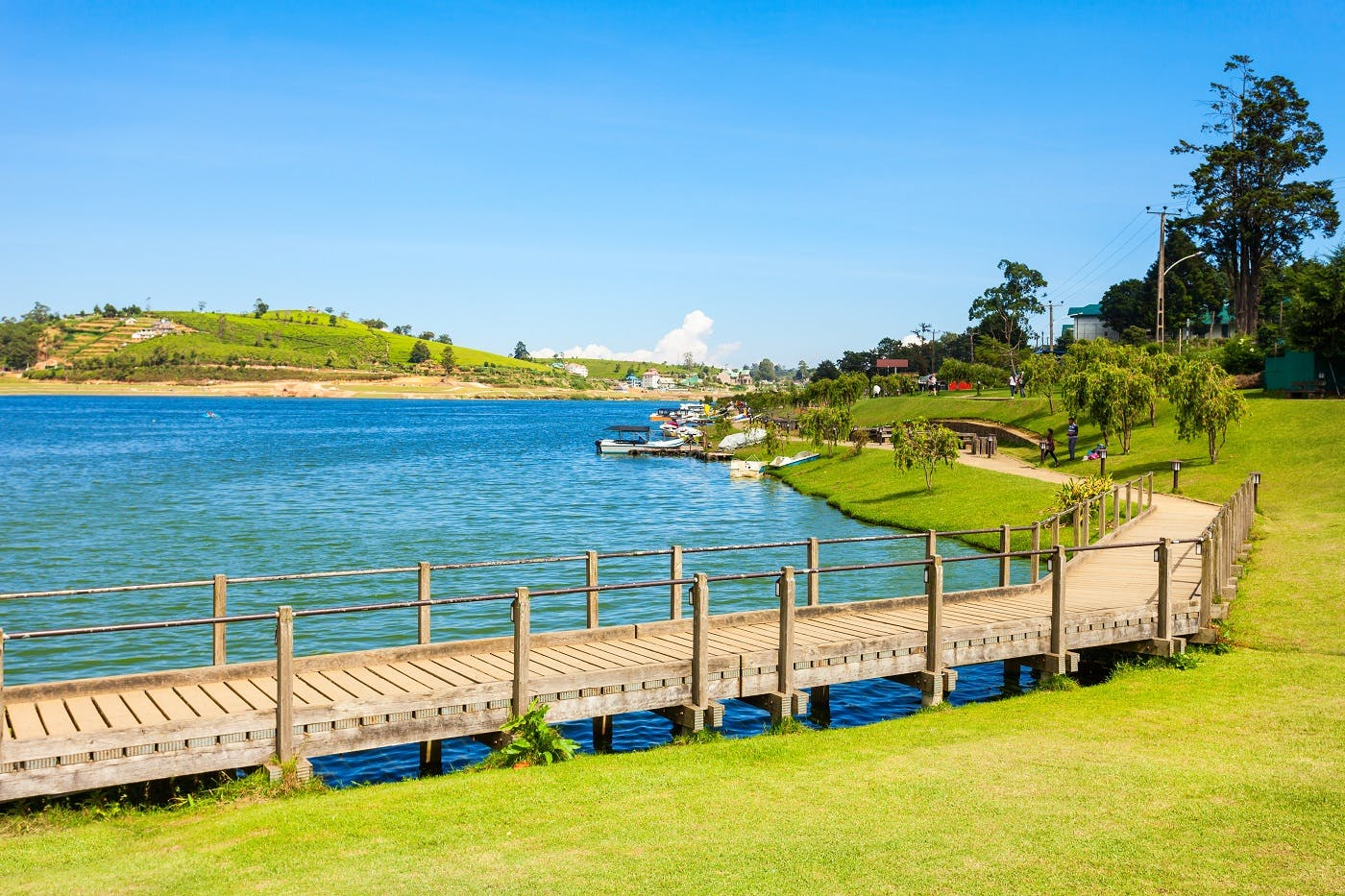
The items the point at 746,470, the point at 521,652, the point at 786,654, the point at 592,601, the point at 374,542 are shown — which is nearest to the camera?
the point at 521,652

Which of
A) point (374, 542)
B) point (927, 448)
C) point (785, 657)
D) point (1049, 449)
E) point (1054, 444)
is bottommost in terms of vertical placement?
point (374, 542)

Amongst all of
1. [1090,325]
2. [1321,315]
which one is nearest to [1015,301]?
[1090,325]

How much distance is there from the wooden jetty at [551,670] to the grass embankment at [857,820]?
0.76 m

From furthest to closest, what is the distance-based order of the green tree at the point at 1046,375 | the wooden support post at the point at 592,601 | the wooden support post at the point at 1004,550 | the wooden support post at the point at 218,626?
the green tree at the point at 1046,375 → the wooden support post at the point at 1004,550 → the wooden support post at the point at 592,601 → the wooden support post at the point at 218,626

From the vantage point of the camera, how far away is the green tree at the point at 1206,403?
142 ft

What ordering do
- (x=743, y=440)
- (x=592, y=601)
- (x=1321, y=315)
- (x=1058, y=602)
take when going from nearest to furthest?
(x=1058, y=602)
(x=592, y=601)
(x=1321, y=315)
(x=743, y=440)

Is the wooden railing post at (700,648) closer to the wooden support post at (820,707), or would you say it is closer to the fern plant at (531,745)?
the fern plant at (531,745)

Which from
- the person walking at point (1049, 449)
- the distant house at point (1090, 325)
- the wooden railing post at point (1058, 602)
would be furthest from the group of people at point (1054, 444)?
the distant house at point (1090, 325)

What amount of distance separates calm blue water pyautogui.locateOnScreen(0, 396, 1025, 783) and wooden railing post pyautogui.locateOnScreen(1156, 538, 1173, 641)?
3161mm

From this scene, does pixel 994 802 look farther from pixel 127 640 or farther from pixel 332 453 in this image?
pixel 332 453

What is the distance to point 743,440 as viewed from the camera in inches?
3910

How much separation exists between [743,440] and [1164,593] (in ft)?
270

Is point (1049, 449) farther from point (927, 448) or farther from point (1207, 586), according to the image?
point (1207, 586)

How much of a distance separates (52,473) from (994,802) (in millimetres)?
81782
